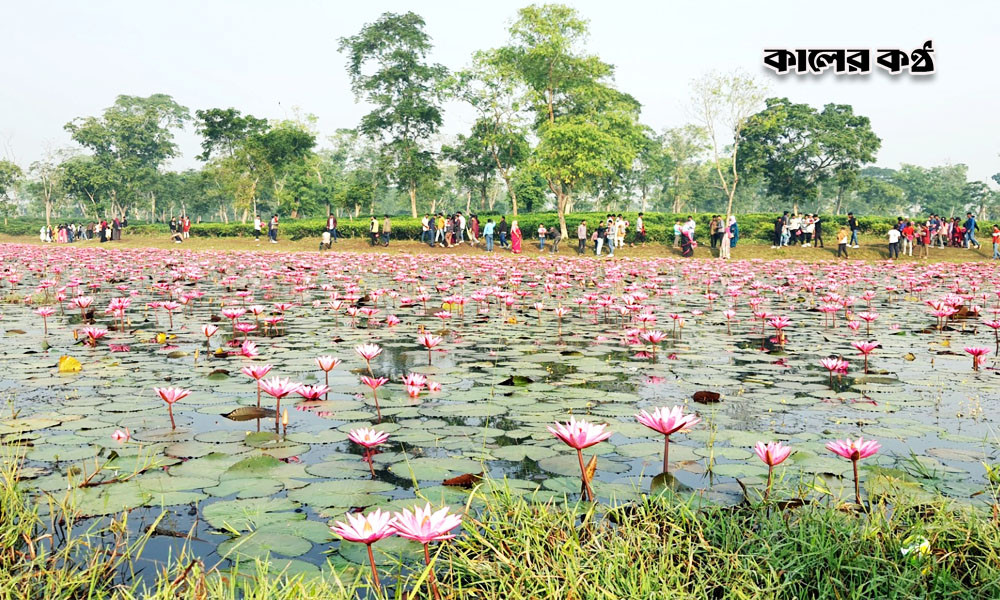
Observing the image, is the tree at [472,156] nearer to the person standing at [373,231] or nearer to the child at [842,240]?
the person standing at [373,231]

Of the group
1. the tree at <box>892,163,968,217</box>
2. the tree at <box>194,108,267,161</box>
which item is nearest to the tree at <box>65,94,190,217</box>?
the tree at <box>194,108,267,161</box>

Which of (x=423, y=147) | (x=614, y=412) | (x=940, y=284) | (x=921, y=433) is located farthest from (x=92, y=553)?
(x=423, y=147)

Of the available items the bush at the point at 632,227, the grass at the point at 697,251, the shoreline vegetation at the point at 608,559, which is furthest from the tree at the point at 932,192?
the shoreline vegetation at the point at 608,559

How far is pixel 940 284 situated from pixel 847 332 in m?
7.32

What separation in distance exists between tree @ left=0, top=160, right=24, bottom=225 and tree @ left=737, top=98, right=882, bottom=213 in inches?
2033

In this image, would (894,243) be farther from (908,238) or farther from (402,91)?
(402,91)

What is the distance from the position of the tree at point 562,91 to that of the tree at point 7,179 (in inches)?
1631

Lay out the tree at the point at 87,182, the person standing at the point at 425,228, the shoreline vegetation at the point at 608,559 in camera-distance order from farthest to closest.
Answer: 1. the tree at the point at 87,182
2. the person standing at the point at 425,228
3. the shoreline vegetation at the point at 608,559

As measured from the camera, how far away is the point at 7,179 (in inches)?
1945

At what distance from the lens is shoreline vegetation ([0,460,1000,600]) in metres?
1.63


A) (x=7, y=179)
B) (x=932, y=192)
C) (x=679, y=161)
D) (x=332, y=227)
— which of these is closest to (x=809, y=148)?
(x=679, y=161)

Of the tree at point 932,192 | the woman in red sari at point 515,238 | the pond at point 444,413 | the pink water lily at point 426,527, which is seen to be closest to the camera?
the pink water lily at point 426,527

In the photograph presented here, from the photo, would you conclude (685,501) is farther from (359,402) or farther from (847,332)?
(847,332)

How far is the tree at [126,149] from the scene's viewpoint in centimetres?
5044
